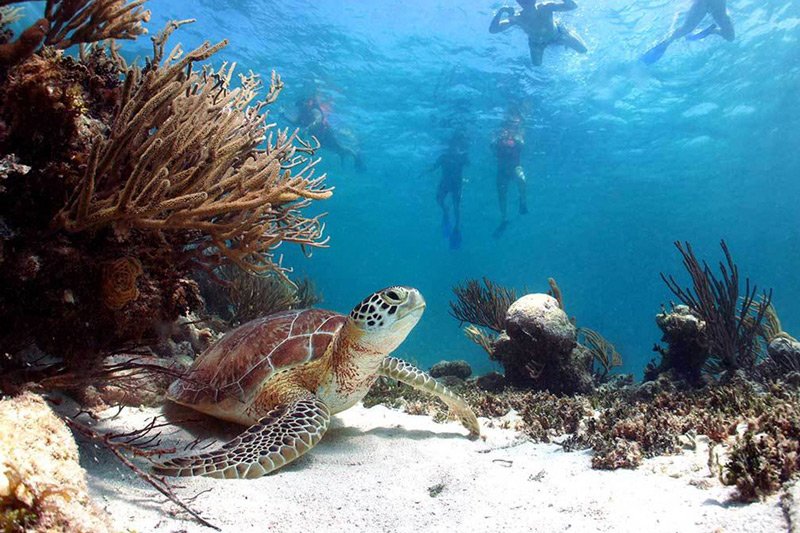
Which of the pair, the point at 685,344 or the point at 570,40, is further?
the point at 570,40

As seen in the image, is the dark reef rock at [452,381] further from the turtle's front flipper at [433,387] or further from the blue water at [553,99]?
the turtle's front flipper at [433,387]

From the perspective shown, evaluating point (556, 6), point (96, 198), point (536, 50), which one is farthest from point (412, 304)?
point (536, 50)

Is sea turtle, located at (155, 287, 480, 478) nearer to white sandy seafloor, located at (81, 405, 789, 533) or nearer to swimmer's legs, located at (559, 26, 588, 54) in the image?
white sandy seafloor, located at (81, 405, 789, 533)

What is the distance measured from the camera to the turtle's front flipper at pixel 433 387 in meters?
4.18

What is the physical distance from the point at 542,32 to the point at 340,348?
18655 mm

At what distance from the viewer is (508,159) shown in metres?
25.8

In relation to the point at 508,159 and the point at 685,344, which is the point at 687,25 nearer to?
the point at 508,159

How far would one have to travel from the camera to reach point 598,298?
112250 millimetres

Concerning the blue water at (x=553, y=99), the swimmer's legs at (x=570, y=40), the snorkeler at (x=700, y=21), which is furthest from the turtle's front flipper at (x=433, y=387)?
the snorkeler at (x=700, y=21)

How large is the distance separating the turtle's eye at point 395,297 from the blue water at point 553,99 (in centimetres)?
669

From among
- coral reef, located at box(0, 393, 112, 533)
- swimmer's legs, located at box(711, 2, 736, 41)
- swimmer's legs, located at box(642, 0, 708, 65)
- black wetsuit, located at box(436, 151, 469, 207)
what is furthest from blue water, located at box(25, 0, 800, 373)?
coral reef, located at box(0, 393, 112, 533)

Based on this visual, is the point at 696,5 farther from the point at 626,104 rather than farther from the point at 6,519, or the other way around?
the point at 6,519

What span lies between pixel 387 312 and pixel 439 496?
54.9 inches

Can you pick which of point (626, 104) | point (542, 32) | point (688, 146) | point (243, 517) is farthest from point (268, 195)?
point (688, 146)
